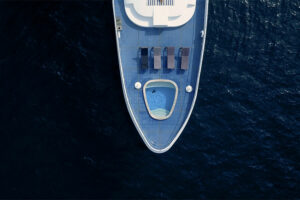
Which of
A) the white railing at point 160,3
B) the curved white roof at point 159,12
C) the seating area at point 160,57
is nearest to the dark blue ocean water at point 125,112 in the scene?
the seating area at point 160,57

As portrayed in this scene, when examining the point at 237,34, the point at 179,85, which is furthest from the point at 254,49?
the point at 179,85

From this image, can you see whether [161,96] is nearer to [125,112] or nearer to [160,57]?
[160,57]

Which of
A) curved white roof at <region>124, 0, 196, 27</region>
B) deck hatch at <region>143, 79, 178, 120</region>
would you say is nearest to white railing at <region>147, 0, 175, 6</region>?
curved white roof at <region>124, 0, 196, 27</region>

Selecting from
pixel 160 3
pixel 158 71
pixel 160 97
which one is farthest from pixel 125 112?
pixel 160 3

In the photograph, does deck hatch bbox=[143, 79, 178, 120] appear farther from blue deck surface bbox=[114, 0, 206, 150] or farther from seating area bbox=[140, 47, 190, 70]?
seating area bbox=[140, 47, 190, 70]

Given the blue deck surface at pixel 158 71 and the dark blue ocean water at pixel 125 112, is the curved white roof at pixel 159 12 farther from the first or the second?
the dark blue ocean water at pixel 125 112

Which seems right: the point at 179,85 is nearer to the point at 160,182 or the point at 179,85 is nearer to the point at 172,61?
the point at 172,61
